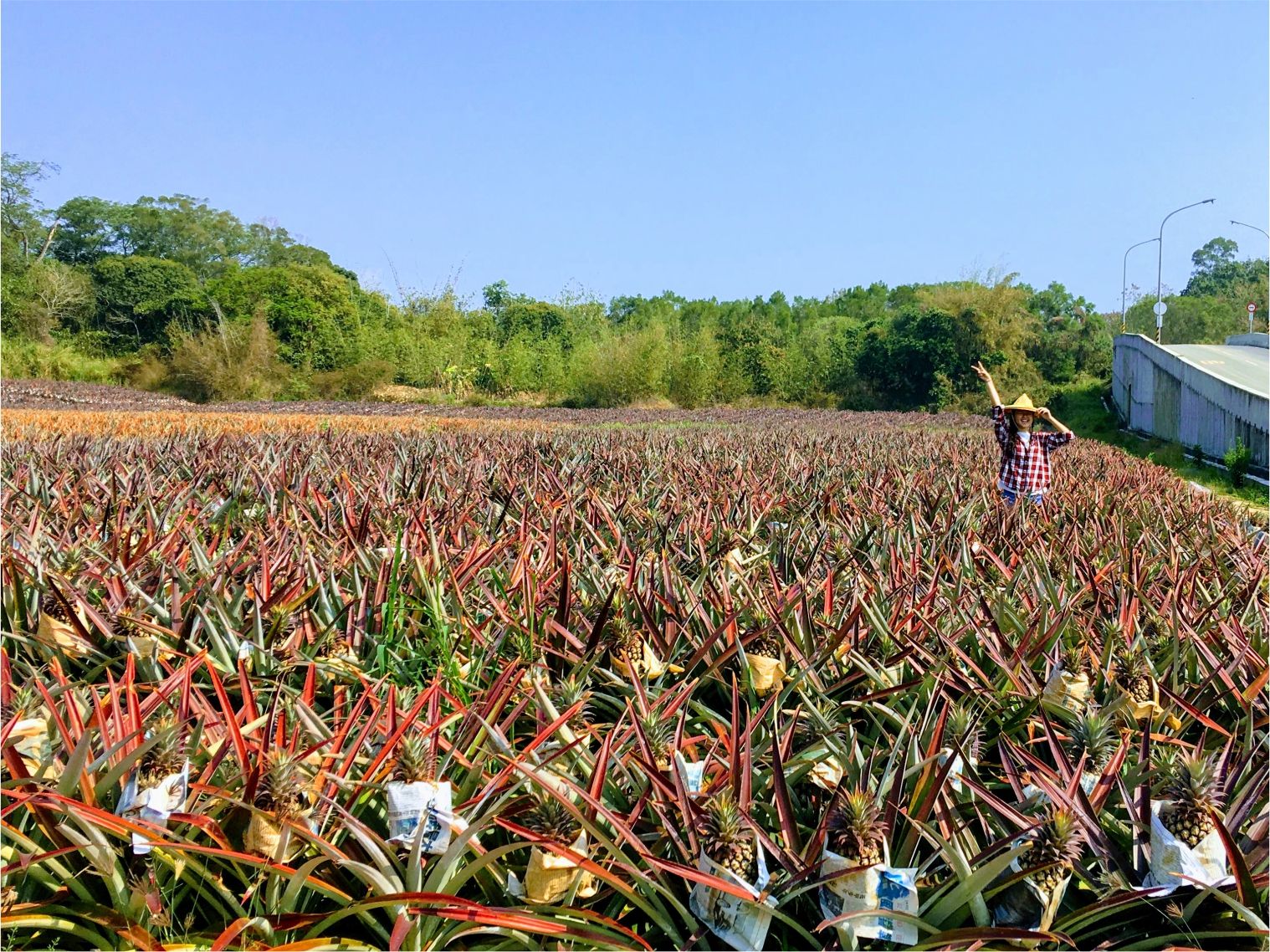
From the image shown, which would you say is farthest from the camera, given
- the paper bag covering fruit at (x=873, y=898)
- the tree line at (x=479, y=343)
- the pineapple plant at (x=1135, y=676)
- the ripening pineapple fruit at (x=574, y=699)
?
the tree line at (x=479, y=343)

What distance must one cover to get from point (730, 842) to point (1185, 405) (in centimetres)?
2237

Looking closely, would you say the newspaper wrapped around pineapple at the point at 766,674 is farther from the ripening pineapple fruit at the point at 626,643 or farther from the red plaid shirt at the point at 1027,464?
the red plaid shirt at the point at 1027,464

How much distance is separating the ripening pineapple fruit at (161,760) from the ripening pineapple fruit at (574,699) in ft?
2.15

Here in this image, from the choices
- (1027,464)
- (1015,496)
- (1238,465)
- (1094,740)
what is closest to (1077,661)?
(1094,740)

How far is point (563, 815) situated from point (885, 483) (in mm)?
4694

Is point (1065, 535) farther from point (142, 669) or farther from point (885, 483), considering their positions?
point (142, 669)

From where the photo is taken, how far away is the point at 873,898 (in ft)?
4.50

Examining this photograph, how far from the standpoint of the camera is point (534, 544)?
3.35m

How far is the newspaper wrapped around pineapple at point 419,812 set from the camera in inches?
57.7

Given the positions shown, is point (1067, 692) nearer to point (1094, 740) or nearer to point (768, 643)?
point (1094, 740)

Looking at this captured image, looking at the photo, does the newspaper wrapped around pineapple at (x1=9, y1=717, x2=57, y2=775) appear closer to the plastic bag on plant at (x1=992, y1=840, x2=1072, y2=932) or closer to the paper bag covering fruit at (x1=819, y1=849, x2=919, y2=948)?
the paper bag covering fruit at (x1=819, y1=849, x2=919, y2=948)

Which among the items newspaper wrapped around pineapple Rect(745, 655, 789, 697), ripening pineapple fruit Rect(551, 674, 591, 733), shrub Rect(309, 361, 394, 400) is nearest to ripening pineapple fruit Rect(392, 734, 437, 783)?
ripening pineapple fruit Rect(551, 674, 591, 733)

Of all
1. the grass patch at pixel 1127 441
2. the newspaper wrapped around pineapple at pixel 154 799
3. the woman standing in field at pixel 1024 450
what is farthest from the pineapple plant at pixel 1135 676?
the grass patch at pixel 1127 441

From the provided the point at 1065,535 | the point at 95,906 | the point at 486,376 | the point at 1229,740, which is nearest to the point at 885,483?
the point at 1065,535
